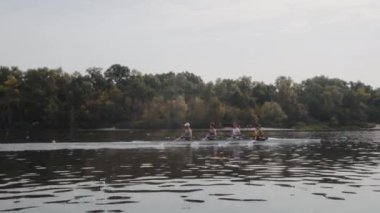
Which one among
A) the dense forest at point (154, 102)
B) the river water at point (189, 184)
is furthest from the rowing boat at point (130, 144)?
the dense forest at point (154, 102)

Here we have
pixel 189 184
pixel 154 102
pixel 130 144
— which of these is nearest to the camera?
pixel 189 184

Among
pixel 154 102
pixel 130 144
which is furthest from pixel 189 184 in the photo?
pixel 154 102

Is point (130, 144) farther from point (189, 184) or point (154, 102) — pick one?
point (154, 102)

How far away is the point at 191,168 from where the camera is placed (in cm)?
2973

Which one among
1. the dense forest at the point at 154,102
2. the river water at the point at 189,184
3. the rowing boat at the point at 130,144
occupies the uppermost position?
the dense forest at the point at 154,102

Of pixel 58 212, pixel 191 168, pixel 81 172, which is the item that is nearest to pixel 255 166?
pixel 191 168

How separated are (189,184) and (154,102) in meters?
122

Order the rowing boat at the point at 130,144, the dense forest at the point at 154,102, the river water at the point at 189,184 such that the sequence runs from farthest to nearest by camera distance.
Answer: the dense forest at the point at 154,102
the rowing boat at the point at 130,144
the river water at the point at 189,184

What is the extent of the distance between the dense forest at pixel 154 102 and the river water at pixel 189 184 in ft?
339

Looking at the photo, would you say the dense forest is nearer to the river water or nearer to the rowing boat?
the rowing boat

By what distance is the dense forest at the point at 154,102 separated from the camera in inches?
5443

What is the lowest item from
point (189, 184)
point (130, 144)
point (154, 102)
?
point (189, 184)

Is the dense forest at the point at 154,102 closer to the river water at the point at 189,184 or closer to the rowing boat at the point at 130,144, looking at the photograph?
the rowing boat at the point at 130,144

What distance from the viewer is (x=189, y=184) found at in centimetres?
2308
